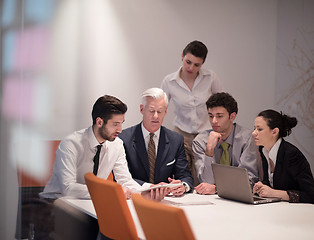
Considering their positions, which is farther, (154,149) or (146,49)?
(146,49)

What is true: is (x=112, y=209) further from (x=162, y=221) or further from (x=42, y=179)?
(x=42, y=179)

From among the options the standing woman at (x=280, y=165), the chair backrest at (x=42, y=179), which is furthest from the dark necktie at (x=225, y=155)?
the chair backrest at (x=42, y=179)

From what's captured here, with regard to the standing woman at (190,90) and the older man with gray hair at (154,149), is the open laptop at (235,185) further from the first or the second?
the standing woman at (190,90)

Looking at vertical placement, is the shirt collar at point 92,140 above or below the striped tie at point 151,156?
above

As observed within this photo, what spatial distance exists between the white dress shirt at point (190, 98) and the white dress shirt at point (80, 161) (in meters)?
1.02

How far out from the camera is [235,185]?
326 centimetres

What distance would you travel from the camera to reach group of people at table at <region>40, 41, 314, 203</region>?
3588 mm

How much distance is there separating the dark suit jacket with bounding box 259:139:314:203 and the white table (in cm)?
25

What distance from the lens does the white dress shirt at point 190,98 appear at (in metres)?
4.70

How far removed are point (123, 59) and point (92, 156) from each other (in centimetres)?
114

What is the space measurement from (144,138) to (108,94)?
2.22ft

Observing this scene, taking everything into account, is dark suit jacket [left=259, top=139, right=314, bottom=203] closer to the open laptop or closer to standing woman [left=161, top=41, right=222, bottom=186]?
the open laptop

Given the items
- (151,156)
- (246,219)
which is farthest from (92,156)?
(246,219)

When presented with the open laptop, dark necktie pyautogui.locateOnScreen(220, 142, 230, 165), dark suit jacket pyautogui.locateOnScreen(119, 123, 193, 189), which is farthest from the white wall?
the open laptop
